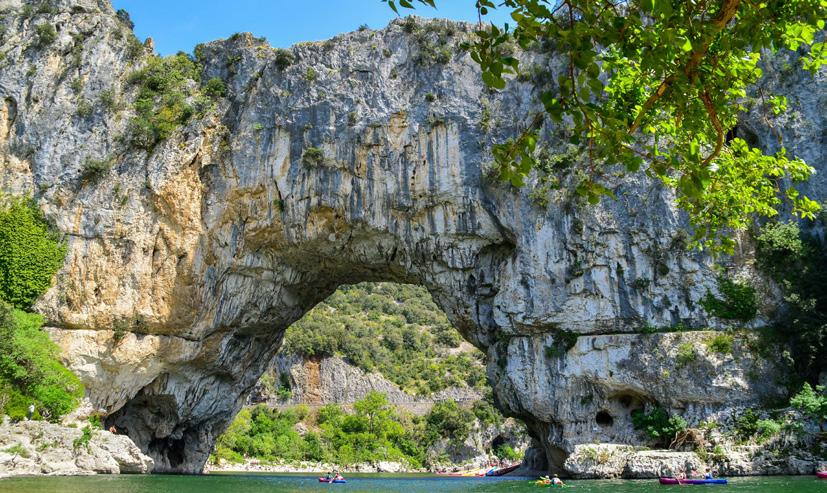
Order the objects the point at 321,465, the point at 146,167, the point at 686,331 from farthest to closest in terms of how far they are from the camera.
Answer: the point at 321,465, the point at 146,167, the point at 686,331

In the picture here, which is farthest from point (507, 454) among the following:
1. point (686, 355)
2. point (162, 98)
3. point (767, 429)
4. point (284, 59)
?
point (162, 98)

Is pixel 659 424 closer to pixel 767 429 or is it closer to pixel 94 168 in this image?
pixel 767 429

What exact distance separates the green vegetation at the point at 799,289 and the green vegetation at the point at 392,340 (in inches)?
1437

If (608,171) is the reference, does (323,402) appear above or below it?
below

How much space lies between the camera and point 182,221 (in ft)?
86.3

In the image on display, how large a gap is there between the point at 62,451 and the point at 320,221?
11.7 metres

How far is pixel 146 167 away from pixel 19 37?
27.5 ft

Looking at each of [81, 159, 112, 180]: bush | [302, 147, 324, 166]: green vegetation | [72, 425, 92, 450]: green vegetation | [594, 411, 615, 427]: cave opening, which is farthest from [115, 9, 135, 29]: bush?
[594, 411, 615, 427]: cave opening

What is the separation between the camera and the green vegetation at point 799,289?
21.3 m

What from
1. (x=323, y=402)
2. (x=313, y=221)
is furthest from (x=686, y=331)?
(x=323, y=402)

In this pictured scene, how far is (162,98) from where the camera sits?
28.3 m

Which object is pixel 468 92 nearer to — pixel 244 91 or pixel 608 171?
pixel 608 171

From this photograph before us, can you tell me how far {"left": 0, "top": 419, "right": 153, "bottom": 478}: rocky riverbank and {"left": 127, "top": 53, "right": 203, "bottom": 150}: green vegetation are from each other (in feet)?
36.9

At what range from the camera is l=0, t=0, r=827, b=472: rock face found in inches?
946
